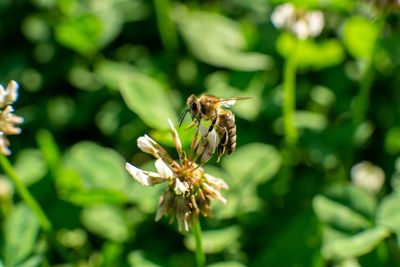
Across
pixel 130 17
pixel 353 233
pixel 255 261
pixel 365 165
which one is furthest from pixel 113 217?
pixel 130 17

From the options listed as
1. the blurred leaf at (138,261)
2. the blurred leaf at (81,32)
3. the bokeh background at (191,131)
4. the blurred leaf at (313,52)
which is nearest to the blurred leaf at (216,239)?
the bokeh background at (191,131)

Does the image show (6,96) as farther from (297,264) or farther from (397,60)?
(397,60)

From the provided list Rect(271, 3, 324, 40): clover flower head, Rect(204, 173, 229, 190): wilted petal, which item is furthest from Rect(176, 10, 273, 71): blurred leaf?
Rect(204, 173, 229, 190): wilted petal

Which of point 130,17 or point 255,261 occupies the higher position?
point 130,17

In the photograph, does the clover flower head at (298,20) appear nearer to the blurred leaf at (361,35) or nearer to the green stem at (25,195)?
the blurred leaf at (361,35)

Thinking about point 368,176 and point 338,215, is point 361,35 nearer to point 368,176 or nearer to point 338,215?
point 368,176

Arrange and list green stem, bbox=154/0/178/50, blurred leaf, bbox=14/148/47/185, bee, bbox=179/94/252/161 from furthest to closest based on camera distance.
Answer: green stem, bbox=154/0/178/50 → blurred leaf, bbox=14/148/47/185 → bee, bbox=179/94/252/161

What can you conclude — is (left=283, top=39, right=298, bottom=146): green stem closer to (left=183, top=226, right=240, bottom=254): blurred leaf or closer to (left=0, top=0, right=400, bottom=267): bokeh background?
(left=0, top=0, right=400, bottom=267): bokeh background
